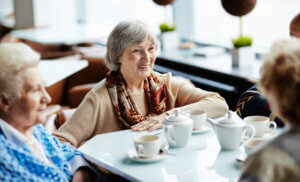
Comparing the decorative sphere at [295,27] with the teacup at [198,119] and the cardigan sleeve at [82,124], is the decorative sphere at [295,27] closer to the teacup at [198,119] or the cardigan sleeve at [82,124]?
the teacup at [198,119]

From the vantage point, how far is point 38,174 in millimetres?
1492

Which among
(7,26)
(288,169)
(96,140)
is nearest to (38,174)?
(96,140)

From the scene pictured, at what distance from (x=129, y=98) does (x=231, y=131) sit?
30.7 inches

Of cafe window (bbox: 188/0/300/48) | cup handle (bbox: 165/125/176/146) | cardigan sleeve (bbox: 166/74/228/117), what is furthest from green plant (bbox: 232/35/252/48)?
cup handle (bbox: 165/125/176/146)

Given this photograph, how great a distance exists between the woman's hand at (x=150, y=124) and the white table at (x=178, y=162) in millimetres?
123

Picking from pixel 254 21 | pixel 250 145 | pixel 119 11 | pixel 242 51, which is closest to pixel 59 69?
pixel 242 51

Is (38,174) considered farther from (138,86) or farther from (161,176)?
(138,86)

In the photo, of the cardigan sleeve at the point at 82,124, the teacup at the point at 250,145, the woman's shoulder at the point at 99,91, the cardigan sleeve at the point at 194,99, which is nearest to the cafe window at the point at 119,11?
the cardigan sleeve at the point at 194,99

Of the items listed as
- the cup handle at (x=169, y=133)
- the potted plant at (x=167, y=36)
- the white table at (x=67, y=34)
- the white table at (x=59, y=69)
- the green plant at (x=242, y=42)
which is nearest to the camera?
the cup handle at (x=169, y=133)

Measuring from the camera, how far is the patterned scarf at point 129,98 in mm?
2209

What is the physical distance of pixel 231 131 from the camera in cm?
162

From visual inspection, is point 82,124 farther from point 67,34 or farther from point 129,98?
point 67,34

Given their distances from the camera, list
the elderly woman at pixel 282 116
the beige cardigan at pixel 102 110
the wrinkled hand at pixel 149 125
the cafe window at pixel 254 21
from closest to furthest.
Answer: the elderly woman at pixel 282 116 < the wrinkled hand at pixel 149 125 < the beige cardigan at pixel 102 110 < the cafe window at pixel 254 21

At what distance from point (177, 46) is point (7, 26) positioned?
4501 millimetres
